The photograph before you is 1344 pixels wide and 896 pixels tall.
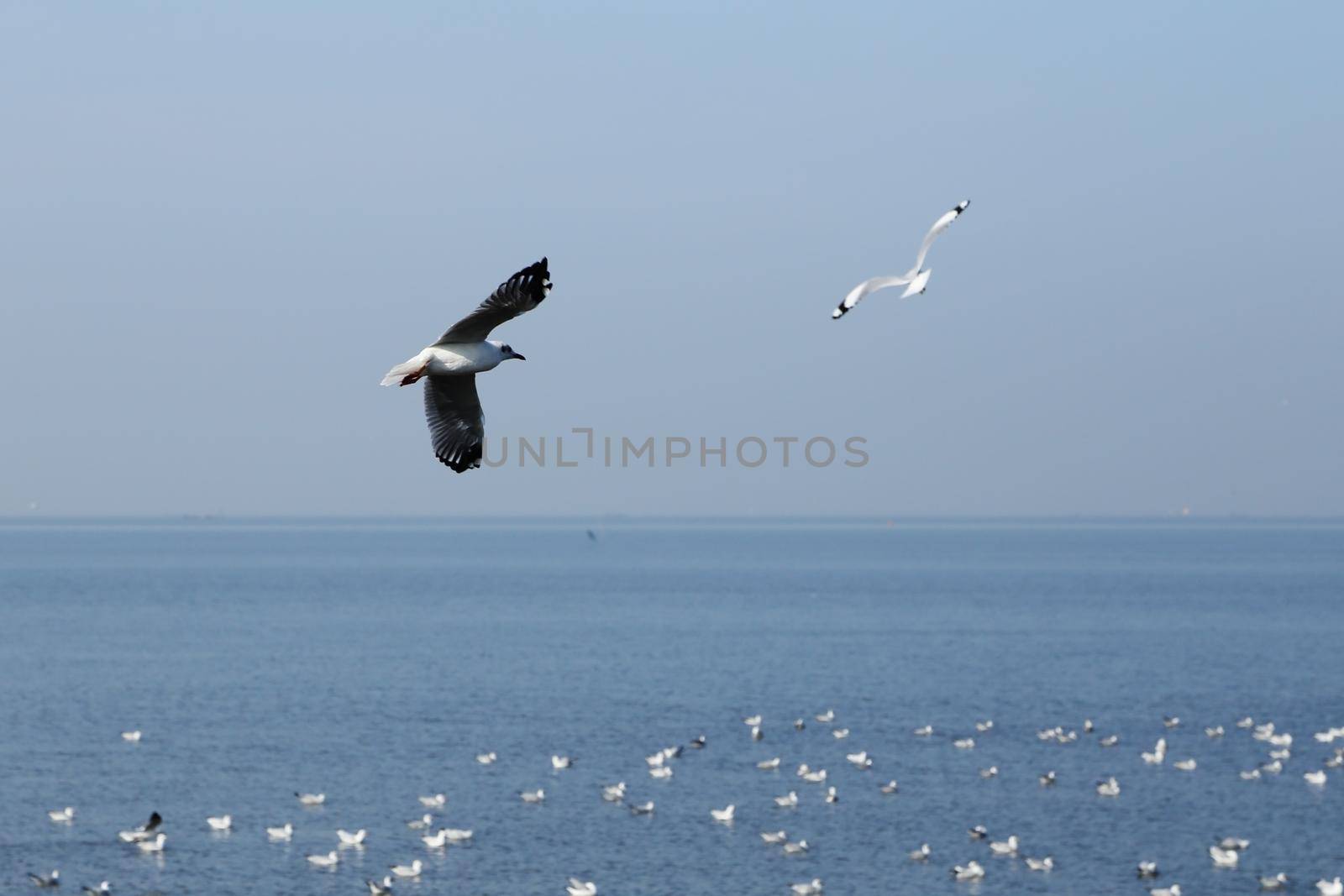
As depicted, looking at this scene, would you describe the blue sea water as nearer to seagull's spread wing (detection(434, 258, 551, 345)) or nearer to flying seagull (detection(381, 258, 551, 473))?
flying seagull (detection(381, 258, 551, 473))

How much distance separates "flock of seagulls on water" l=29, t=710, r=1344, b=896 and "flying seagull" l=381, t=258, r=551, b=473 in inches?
1111

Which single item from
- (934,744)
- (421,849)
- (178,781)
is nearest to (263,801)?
(178,781)

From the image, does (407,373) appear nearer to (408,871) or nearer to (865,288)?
(865,288)

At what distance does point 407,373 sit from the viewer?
36.7 feet

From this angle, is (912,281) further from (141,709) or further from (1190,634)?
(1190,634)

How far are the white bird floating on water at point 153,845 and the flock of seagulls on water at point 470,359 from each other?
35888 mm

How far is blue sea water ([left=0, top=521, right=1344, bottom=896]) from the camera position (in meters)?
44.2

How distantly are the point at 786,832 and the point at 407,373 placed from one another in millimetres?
38683

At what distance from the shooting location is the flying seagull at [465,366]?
11.2 meters

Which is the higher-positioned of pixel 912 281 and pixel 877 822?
pixel 912 281

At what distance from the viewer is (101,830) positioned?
48062mm

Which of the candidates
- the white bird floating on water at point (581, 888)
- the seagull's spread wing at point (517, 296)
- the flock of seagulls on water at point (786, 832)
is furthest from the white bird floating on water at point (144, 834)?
the seagull's spread wing at point (517, 296)

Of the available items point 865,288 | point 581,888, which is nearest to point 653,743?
point 581,888

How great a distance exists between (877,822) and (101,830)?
73.0ft
